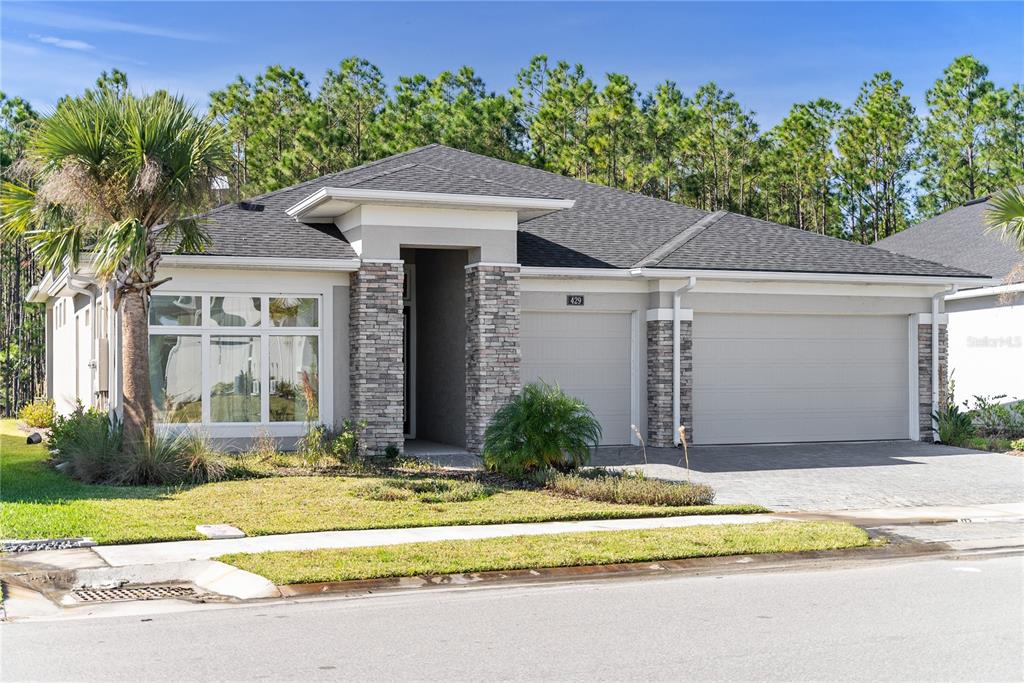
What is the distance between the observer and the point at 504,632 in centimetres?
761

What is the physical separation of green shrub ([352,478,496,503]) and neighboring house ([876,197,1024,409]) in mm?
12326

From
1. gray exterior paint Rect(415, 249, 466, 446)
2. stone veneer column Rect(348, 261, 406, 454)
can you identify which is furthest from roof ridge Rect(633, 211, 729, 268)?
stone veneer column Rect(348, 261, 406, 454)

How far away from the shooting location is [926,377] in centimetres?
2114

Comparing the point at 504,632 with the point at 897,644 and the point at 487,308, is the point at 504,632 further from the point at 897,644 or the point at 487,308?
the point at 487,308

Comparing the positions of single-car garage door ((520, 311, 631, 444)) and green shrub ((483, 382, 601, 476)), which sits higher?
single-car garage door ((520, 311, 631, 444))

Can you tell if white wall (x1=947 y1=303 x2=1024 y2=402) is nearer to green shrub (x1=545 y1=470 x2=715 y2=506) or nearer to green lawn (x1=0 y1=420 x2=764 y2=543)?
green shrub (x1=545 y1=470 x2=715 y2=506)

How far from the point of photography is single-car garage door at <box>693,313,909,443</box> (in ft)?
66.1

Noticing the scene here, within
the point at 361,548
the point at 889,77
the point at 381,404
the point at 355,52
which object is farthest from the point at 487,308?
the point at 889,77

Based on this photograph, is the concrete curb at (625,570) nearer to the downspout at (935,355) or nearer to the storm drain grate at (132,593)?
the storm drain grate at (132,593)

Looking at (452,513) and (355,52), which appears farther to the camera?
(355,52)

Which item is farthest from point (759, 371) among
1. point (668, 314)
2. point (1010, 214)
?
point (1010, 214)

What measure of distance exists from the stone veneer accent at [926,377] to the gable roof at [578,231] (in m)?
1.24

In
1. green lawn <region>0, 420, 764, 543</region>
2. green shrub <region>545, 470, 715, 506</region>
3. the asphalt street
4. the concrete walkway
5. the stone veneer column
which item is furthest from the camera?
the stone veneer column

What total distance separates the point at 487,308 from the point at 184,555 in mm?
8440
